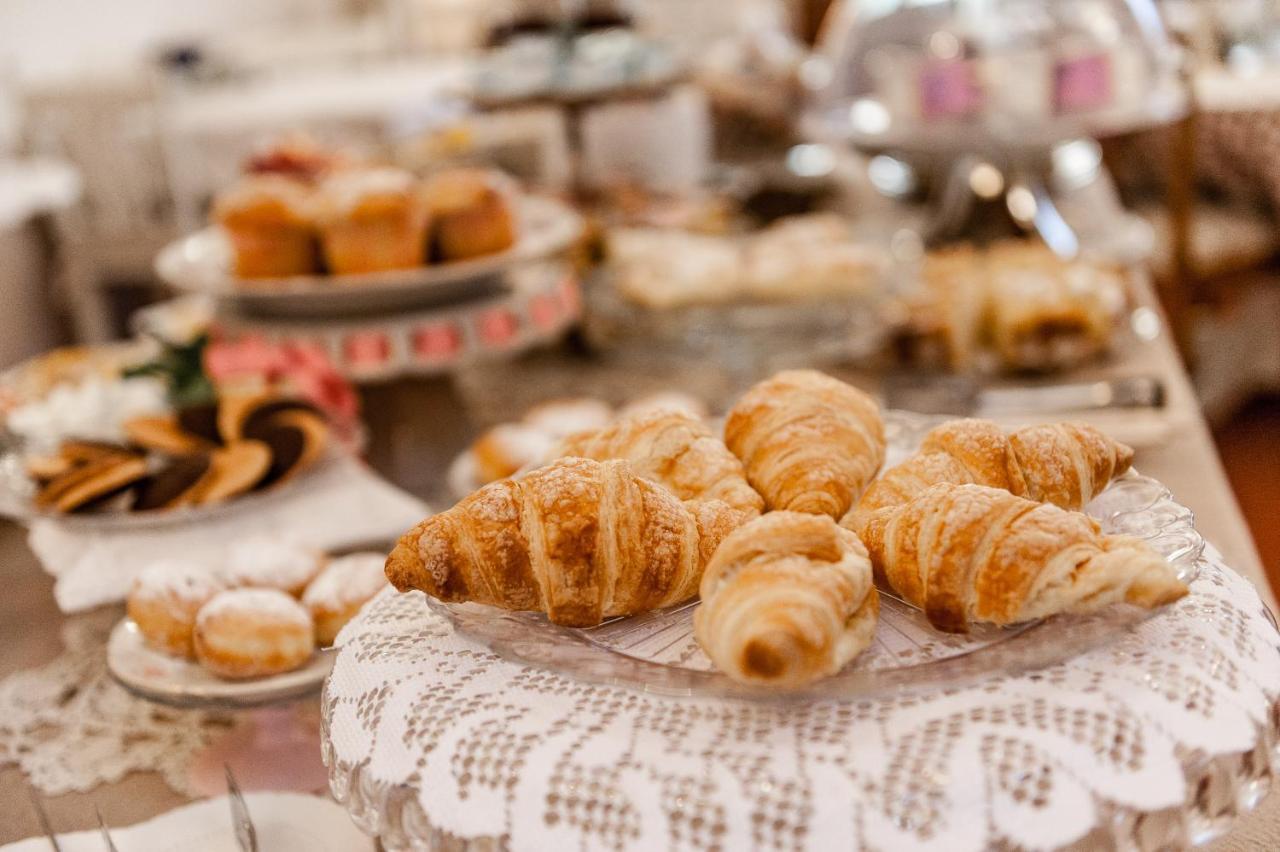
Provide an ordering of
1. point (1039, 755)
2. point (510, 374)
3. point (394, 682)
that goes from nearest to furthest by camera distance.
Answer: point (1039, 755), point (394, 682), point (510, 374)

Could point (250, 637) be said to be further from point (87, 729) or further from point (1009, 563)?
point (1009, 563)

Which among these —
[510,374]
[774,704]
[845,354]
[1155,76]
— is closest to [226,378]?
[510,374]

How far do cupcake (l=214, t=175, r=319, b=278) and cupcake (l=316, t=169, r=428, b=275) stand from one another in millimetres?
26

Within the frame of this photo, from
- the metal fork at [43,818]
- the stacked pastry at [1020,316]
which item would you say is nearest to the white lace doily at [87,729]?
the metal fork at [43,818]

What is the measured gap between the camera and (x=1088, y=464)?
703 mm

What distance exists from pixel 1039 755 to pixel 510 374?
141cm

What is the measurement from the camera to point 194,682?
0.89 m

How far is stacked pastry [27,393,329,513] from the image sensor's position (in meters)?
1.13

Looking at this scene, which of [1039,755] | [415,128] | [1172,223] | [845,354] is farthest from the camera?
[415,128]

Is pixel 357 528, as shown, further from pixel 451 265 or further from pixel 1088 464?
pixel 1088 464

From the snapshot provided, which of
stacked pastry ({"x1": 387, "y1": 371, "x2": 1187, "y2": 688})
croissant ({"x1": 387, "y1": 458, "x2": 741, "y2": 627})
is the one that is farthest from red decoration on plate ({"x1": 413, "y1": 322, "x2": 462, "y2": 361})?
croissant ({"x1": 387, "y1": 458, "x2": 741, "y2": 627})

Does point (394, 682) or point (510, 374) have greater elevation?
point (394, 682)

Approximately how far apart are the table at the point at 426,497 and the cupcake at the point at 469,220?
247 mm

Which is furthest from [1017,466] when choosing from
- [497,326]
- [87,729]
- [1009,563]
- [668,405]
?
[497,326]
